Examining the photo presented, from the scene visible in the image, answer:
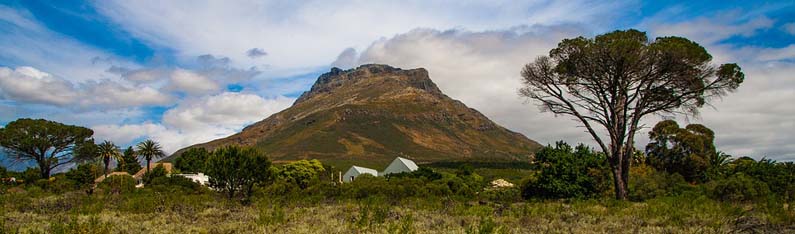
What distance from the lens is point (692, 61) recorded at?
79.6 ft

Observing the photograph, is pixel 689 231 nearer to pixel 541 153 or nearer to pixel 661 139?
pixel 541 153

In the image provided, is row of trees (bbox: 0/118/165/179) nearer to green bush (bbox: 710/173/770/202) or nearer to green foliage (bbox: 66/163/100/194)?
green foliage (bbox: 66/163/100/194)

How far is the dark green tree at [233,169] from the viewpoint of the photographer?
1298 inches

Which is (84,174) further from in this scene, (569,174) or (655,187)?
(655,187)

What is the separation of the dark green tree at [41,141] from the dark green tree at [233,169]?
5349 centimetres

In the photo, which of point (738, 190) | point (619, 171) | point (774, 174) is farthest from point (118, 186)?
point (774, 174)

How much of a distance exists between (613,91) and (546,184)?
5.88m

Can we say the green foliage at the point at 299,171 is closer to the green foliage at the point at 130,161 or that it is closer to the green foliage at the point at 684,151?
the green foliage at the point at 130,161

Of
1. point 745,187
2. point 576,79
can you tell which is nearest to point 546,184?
point 576,79

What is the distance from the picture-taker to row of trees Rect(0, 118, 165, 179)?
73375 millimetres

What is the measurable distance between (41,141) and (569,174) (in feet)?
258

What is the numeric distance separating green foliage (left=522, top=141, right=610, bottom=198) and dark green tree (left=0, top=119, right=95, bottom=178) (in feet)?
240

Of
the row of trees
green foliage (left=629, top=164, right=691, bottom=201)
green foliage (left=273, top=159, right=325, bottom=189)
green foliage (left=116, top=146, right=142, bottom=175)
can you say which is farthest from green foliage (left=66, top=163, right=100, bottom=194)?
green foliage (left=629, top=164, right=691, bottom=201)

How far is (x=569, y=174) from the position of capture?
86.6ft
